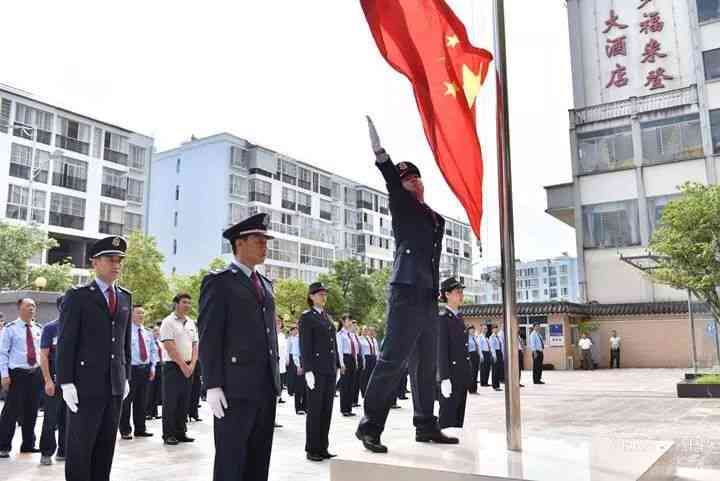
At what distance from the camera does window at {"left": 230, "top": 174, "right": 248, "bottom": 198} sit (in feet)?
146

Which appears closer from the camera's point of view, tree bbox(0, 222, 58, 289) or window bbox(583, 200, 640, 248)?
tree bbox(0, 222, 58, 289)

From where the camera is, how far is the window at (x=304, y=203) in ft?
164

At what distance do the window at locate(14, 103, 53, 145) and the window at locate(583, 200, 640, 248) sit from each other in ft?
92.2

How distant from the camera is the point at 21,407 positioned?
721cm

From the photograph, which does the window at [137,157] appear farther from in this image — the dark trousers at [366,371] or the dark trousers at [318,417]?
the dark trousers at [318,417]

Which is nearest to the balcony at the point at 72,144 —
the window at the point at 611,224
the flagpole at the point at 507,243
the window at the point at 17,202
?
the window at the point at 17,202

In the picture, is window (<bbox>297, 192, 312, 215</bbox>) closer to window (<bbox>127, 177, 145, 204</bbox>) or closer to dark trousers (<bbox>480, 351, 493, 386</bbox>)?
window (<bbox>127, 177, 145, 204</bbox>)

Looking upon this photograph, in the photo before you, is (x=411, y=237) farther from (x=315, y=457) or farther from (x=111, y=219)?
(x=111, y=219)

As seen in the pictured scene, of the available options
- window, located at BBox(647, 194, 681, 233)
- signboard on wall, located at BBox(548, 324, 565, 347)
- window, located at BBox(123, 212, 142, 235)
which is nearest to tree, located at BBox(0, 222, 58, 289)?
window, located at BBox(123, 212, 142, 235)

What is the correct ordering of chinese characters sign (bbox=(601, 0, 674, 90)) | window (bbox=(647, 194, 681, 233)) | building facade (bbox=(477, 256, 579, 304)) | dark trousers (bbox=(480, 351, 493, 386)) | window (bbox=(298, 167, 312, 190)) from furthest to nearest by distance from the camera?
building facade (bbox=(477, 256, 579, 304)) < window (bbox=(298, 167, 312, 190)) < chinese characters sign (bbox=(601, 0, 674, 90)) < window (bbox=(647, 194, 681, 233)) < dark trousers (bbox=(480, 351, 493, 386))

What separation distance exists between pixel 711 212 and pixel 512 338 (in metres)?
12.7

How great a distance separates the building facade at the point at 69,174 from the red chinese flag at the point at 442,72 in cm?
3039

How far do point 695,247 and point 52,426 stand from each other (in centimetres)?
1330

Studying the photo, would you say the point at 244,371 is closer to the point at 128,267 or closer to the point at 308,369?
the point at 308,369
